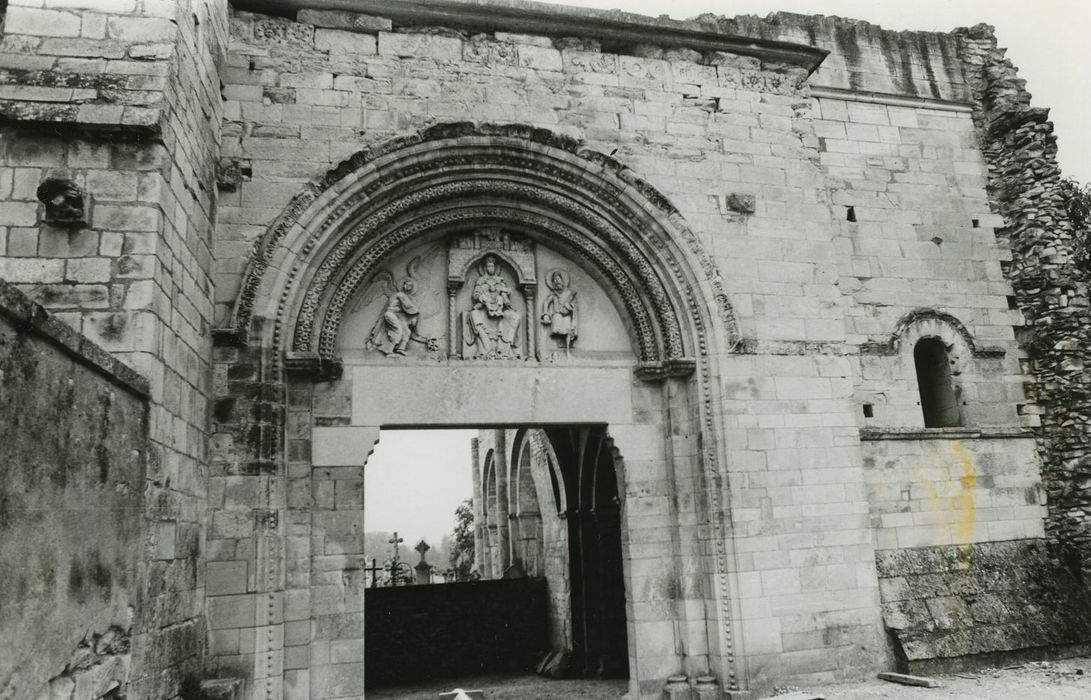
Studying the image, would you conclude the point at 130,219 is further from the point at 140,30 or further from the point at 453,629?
the point at 453,629

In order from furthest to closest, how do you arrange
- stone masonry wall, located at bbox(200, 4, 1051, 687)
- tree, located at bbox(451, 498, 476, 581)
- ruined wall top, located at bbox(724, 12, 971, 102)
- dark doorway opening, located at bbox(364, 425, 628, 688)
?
tree, located at bbox(451, 498, 476, 581)
dark doorway opening, located at bbox(364, 425, 628, 688)
ruined wall top, located at bbox(724, 12, 971, 102)
stone masonry wall, located at bbox(200, 4, 1051, 687)

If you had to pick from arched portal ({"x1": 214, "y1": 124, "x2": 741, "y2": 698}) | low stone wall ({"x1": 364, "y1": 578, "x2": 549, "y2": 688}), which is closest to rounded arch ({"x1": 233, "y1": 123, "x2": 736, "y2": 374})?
arched portal ({"x1": 214, "y1": 124, "x2": 741, "y2": 698})

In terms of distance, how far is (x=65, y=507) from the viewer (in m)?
3.63

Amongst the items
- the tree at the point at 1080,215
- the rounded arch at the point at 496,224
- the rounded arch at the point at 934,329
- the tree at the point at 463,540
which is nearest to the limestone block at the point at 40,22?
the rounded arch at the point at 496,224

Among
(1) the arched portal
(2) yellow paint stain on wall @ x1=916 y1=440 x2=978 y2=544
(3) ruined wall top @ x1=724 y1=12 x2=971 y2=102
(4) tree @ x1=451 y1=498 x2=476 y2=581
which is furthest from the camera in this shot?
(4) tree @ x1=451 y1=498 x2=476 y2=581

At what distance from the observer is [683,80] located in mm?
7711

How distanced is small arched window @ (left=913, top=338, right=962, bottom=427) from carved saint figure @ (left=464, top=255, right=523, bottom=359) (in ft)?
14.3

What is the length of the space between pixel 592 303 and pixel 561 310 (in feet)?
1.16

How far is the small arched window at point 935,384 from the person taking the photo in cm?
842

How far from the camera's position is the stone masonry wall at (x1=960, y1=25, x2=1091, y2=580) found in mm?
8117

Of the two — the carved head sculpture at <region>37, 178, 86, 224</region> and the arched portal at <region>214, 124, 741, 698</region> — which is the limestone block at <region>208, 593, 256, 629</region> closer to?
the arched portal at <region>214, 124, 741, 698</region>

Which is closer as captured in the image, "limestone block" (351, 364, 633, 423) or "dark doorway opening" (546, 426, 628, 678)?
"limestone block" (351, 364, 633, 423)

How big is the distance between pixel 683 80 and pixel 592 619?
6.67 meters

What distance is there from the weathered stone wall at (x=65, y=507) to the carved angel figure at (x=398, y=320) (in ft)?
8.54
